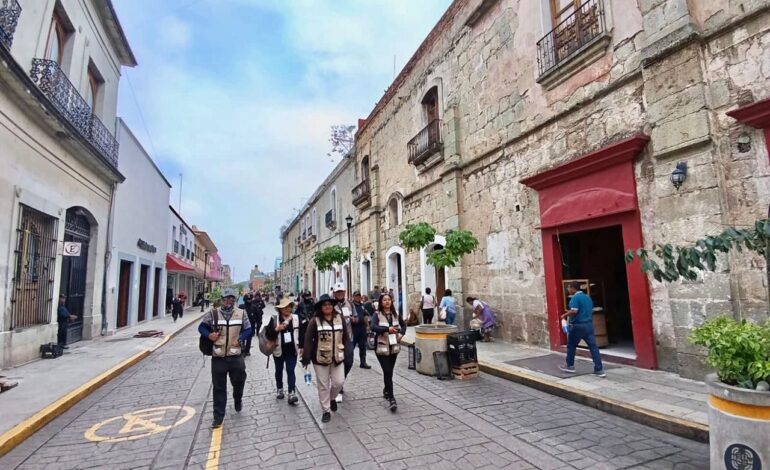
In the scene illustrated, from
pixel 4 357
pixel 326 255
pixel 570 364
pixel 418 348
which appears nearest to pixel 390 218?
pixel 326 255

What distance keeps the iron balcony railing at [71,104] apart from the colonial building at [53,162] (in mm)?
27

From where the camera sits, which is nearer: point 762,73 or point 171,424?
point 171,424

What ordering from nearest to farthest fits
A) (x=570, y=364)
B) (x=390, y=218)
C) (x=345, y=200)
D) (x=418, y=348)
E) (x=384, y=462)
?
1. (x=384, y=462)
2. (x=570, y=364)
3. (x=418, y=348)
4. (x=390, y=218)
5. (x=345, y=200)

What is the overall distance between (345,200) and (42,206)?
1652 centimetres

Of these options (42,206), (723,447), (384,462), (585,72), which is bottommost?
(384,462)

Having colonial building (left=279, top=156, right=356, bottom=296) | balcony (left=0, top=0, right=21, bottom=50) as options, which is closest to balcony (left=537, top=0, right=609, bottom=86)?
balcony (left=0, top=0, right=21, bottom=50)

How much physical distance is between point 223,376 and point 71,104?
9.82 meters

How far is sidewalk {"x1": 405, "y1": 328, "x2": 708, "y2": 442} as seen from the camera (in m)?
4.49

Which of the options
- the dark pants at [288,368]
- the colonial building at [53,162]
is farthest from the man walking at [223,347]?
the colonial building at [53,162]

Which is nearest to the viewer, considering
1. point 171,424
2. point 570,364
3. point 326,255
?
point 171,424

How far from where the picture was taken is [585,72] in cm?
792

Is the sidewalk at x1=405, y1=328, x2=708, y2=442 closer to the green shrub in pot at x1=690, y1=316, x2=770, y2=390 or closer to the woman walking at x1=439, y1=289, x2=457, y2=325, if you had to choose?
the green shrub in pot at x1=690, y1=316, x2=770, y2=390

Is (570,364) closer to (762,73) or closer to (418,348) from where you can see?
(418,348)

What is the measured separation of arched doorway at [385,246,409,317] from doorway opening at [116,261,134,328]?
433 inches
